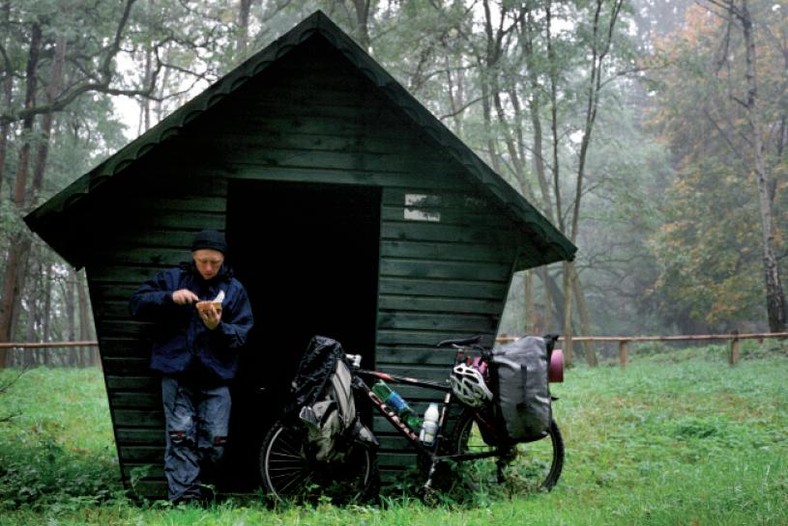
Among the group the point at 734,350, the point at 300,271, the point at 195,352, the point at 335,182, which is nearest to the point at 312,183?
the point at 335,182

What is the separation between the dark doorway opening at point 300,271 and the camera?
944 cm

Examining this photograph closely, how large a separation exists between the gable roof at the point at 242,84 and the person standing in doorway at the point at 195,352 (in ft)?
2.91

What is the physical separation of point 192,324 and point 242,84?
2022 mm

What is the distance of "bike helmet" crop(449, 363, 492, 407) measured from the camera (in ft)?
20.1

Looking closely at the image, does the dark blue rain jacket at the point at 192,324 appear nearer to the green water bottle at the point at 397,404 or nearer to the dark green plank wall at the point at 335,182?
the dark green plank wall at the point at 335,182

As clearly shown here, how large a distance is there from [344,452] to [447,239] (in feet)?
7.09

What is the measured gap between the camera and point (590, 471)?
755cm

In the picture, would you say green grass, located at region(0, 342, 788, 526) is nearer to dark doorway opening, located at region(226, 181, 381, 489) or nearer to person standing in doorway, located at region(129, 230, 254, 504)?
person standing in doorway, located at region(129, 230, 254, 504)

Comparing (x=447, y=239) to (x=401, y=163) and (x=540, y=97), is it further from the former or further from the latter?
(x=540, y=97)

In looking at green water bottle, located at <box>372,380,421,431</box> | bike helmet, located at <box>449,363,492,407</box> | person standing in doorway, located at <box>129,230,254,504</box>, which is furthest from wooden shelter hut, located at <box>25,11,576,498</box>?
bike helmet, located at <box>449,363,492,407</box>

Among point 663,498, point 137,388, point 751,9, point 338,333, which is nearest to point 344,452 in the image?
point 137,388

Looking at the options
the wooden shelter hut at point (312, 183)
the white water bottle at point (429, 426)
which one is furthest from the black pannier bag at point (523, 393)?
the wooden shelter hut at point (312, 183)

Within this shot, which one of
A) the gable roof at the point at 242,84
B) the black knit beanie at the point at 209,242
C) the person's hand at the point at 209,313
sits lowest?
the person's hand at the point at 209,313

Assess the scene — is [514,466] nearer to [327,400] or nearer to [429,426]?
[429,426]
